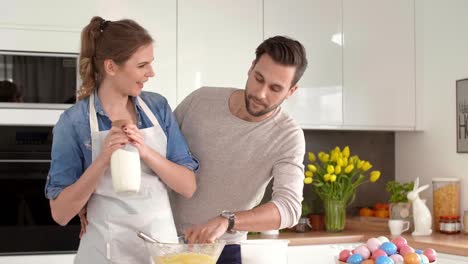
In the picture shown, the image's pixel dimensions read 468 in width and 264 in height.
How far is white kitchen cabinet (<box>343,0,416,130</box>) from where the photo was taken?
13.6 feet

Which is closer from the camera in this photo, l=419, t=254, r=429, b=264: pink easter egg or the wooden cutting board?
l=419, t=254, r=429, b=264: pink easter egg

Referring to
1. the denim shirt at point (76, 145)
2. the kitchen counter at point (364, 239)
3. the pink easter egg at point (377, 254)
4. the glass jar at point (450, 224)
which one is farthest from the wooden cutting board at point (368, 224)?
the denim shirt at point (76, 145)

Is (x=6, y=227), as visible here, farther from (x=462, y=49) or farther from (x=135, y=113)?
(x=462, y=49)

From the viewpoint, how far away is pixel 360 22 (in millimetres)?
4168

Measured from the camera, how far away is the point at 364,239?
152 inches

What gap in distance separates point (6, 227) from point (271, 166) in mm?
1691

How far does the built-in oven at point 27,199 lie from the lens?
332 centimetres

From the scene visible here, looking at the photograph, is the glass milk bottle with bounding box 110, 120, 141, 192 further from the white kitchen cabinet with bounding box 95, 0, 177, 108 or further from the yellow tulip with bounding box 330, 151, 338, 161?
the yellow tulip with bounding box 330, 151, 338, 161

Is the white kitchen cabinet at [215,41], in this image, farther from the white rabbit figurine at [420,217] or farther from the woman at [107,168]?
the woman at [107,168]

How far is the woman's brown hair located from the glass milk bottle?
309mm

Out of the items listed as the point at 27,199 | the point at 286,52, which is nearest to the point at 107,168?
A: the point at 286,52

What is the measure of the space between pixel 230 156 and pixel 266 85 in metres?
0.27

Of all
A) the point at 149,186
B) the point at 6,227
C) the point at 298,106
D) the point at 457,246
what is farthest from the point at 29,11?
the point at 457,246

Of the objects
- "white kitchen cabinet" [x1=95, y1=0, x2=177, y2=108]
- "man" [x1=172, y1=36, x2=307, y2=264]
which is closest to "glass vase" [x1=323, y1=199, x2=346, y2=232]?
"white kitchen cabinet" [x1=95, y1=0, x2=177, y2=108]
